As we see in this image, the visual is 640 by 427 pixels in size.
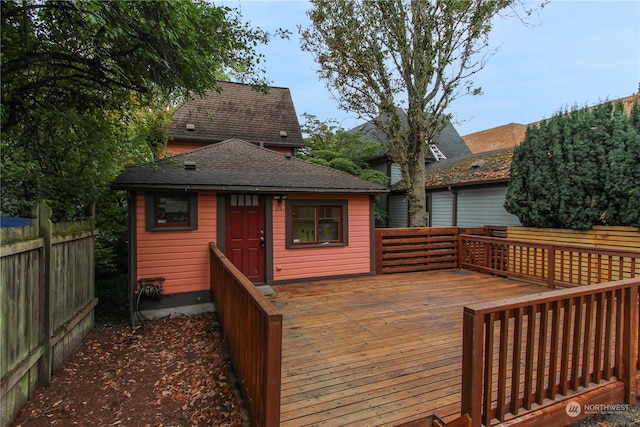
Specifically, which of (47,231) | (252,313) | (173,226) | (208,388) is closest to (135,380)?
(208,388)

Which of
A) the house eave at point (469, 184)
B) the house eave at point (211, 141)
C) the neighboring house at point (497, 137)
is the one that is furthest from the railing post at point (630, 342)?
the neighboring house at point (497, 137)

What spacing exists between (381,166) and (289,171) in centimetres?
858

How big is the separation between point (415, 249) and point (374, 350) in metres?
4.88

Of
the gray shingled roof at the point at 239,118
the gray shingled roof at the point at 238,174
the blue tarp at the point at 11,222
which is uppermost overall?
the gray shingled roof at the point at 239,118

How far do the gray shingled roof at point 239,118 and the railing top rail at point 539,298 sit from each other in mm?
10288

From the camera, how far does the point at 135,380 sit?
3.59 meters

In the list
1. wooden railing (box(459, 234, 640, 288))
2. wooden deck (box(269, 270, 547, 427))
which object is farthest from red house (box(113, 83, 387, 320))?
wooden railing (box(459, 234, 640, 288))

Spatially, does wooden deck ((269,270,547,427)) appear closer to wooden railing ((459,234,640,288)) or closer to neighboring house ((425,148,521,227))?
wooden railing ((459,234,640,288))

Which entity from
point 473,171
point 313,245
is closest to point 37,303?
point 313,245

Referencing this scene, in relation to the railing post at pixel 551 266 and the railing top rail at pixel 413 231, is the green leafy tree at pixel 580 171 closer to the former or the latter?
the railing post at pixel 551 266

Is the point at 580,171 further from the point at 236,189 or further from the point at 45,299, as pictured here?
the point at 45,299

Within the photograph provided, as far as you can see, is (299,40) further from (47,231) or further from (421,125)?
(47,231)

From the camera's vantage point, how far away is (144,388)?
3408 mm

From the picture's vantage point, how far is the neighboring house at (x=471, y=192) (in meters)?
9.59
